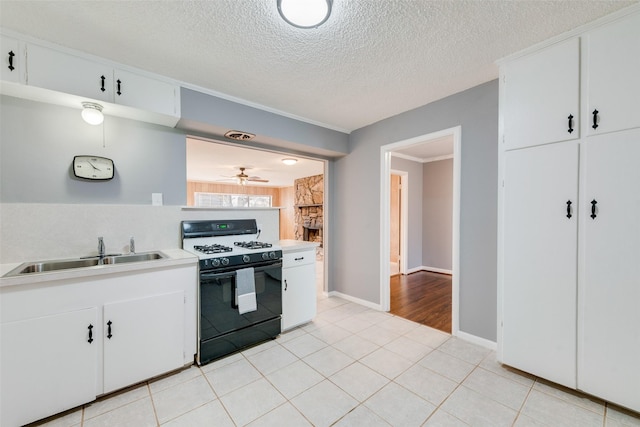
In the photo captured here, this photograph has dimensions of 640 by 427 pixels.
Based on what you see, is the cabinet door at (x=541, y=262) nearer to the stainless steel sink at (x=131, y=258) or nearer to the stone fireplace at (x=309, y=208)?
the stainless steel sink at (x=131, y=258)

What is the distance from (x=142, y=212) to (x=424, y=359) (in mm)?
2803

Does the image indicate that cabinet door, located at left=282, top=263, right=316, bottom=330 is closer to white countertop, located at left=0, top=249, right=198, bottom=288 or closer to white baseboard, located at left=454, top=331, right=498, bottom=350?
white countertop, located at left=0, top=249, right=198, bottom=288

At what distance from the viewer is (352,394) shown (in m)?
1.78

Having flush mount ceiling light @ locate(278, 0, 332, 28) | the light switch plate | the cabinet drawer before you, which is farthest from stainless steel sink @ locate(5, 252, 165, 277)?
flush mount ceiling light @ locate(278, 0, 332, 28)

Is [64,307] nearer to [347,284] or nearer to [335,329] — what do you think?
[335,329]

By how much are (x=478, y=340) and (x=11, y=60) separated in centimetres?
421

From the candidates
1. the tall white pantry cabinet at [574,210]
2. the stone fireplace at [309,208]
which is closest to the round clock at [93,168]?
the tall white pantry cabinet at [574,210]

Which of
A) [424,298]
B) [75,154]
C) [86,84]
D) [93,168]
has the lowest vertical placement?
[424,298]

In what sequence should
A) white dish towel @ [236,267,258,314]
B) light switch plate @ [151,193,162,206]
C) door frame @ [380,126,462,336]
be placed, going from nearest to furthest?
white dish towel @ [236,267,258,314] → light switch plate @ [151,193,162,206] → door frame @ [380,126,462,336]

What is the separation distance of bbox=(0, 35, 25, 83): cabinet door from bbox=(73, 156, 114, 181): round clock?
58 centimetres

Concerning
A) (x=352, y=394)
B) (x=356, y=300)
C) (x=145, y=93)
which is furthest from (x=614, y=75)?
(x=145, y=93)

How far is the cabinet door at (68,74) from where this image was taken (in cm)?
173

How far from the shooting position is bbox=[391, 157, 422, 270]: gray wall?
5.29 m

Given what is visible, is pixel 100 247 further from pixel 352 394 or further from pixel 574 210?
pixel 574 210
